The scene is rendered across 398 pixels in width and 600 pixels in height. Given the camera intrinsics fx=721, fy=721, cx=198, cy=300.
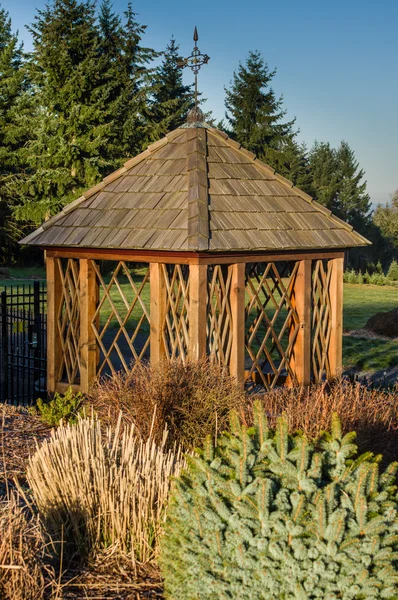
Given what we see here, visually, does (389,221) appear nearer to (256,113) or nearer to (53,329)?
(256,113)

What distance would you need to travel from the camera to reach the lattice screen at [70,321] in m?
9.09

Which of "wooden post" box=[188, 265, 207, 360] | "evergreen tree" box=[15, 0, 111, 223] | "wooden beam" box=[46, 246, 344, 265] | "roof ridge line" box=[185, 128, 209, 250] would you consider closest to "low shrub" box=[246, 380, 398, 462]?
"wooden post" box=[188, 265, 207, 360]

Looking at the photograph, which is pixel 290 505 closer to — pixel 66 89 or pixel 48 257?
pixel 48 257

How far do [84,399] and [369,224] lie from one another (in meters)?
51.9

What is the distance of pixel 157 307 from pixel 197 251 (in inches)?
38.1

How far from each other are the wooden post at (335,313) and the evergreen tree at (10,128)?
1097 inches

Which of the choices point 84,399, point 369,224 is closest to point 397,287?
point 369,224

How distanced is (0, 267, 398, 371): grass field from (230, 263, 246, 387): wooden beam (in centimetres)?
180

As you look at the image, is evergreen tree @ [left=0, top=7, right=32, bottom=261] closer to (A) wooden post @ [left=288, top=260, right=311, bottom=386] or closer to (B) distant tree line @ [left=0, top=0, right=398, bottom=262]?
(B) distant tree line @ [left=0, top=0, right=398, bottom=262]

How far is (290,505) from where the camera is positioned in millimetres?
3301

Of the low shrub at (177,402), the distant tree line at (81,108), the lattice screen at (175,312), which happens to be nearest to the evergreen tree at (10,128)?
the distant tree line at (81,108)

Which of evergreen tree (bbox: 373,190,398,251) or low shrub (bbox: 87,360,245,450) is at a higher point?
evergreen tree (bbox: 373,190,398,251)

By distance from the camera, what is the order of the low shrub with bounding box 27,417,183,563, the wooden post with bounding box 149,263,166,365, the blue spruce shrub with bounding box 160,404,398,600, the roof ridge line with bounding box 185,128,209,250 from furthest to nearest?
the wooden post with bounding box 149,263,166,365 → the roof ridge line with bounding box 185,128,209,250 → the low shrub with bounding box 27,417,183,563 → the blue spruce shrub with bounding box 160,404,398,600

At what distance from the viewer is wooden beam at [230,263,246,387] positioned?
26.2 ft
